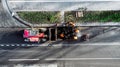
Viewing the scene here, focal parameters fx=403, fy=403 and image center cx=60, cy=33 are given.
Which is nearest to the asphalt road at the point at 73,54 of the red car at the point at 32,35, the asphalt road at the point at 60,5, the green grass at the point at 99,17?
the red car at the point at 32,35

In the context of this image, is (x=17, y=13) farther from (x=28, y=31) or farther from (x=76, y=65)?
(x=76, y=65)

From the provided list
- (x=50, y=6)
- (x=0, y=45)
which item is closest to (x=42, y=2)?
(x=50, y=6)

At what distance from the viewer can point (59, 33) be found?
41.9 meters

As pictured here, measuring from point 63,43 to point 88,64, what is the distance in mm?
3410

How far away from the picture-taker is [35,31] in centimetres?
4166

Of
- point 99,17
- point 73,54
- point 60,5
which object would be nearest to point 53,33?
point 73,54

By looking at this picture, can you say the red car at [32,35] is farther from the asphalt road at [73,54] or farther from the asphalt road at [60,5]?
the asphalt road at [60,5]

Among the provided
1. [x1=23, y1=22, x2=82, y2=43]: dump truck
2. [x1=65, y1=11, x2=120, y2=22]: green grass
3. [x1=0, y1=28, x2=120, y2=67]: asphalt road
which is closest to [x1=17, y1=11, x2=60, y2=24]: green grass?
[x1=23, y1=22, x2=82, y2=43]: dump truck

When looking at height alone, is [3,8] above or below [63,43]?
above

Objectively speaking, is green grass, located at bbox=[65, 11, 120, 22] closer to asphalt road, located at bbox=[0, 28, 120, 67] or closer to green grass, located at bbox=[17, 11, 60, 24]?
green grass, located at bbox=[17, 11, 60, 24]

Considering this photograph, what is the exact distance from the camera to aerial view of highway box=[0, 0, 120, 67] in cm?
4119

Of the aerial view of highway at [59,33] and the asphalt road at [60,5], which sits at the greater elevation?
the asphalt road at [60,5]

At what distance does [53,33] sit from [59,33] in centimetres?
63

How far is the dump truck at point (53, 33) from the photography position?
41.6 m
